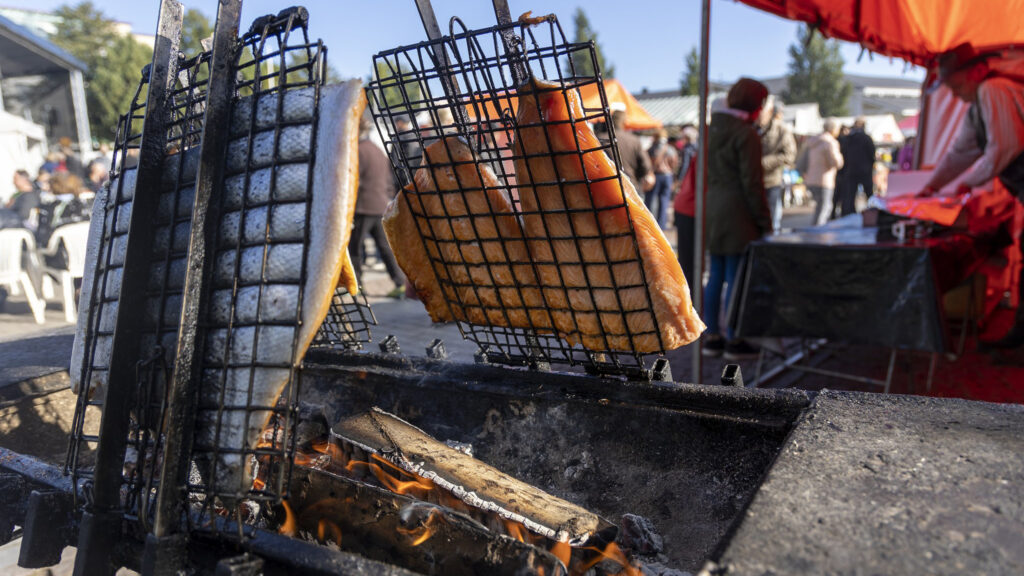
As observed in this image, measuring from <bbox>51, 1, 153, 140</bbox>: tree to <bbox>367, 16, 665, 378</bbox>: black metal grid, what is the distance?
38753 millimetres

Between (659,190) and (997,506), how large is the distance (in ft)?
38.4

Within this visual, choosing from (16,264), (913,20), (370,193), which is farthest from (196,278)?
(16,264)

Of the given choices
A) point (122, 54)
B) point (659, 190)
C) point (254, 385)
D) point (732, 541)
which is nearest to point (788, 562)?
point (732, 541)

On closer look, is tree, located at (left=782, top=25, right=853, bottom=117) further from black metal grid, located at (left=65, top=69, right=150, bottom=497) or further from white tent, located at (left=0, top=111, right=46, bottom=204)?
black metal grid, located at (left=65, top=69, right=150, bottom=497)

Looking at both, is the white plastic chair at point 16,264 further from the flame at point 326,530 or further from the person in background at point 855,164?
the person in background at point 855,164

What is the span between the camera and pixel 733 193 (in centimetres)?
556

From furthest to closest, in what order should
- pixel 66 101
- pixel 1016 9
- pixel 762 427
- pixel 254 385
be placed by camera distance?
pixel 66 101 < pixel 1016 9 < pixel 762 427 < pixel 254 385

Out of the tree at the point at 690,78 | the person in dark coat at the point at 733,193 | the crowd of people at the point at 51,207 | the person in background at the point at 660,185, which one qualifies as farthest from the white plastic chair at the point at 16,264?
the tree at the point at 690,78

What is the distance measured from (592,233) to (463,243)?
43 cm

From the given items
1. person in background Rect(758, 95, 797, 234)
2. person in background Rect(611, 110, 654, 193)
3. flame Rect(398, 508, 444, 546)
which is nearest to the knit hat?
person in background Rect(758, 95, 797, 234)

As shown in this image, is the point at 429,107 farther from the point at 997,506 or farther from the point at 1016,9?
the point at 1016,9

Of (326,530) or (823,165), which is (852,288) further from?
(823,165)

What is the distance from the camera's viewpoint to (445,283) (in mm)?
2123

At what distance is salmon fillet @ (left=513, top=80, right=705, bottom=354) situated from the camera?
171 centimetres
